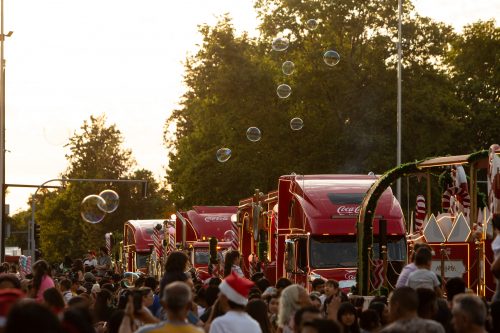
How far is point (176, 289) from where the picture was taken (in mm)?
9523

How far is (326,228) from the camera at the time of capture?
2542 centimetres

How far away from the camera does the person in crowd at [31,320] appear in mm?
6891

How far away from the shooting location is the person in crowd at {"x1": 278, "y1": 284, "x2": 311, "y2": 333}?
39.5 ft

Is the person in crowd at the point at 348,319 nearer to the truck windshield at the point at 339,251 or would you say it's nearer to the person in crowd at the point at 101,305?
the person in crowd at the point at 101,305

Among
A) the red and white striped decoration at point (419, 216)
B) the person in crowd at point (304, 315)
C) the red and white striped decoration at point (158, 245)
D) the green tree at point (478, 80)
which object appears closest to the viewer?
the person in crowd at point (304, 315)

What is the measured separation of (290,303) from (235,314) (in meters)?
1.38

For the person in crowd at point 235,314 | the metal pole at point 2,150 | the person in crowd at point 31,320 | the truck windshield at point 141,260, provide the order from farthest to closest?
the truck windshield at point 141,260, the metal pole at point 2,150, the person in crowd at point 235,314, the person in crowd at point 31,320

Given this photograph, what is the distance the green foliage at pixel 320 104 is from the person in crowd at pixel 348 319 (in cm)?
4486

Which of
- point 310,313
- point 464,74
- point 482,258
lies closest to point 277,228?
point 482,258

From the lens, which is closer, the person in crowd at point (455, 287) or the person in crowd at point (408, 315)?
the person in crowd at point (408, 315)

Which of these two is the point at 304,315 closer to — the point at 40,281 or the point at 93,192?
the point at 40,281

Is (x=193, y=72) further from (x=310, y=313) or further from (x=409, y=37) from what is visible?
(x=310, y=313)

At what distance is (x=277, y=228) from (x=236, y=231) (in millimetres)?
5700

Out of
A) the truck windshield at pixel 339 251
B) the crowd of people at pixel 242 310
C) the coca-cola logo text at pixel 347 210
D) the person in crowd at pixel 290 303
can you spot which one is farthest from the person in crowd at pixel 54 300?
the coca-cola logo text at pixel 347 210
